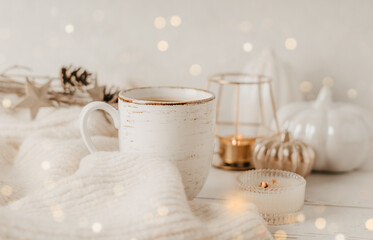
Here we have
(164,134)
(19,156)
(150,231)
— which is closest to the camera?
(150,231)

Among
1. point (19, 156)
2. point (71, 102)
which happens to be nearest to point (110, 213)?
point (19, 156)

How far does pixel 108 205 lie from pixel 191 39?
645mm

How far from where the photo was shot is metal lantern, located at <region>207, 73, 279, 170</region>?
32.3 inches

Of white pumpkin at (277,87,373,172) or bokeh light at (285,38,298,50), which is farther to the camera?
bokeh light at (285,38,298,50)

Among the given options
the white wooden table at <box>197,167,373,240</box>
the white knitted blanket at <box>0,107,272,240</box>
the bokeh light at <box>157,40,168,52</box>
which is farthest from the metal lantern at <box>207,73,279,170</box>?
the white knitted blanket at <box>0,107,272,240</box>

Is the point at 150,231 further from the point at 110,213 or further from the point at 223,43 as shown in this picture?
the point at 223,43

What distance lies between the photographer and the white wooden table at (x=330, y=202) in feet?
1.82

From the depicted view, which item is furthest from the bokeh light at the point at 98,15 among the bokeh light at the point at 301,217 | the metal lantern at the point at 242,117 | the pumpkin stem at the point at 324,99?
the bokeh light at the point at 301,217

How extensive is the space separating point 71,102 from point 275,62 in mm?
440

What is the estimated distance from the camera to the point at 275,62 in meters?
0.94

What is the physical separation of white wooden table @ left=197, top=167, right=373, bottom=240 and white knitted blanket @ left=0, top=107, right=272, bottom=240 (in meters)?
0.11

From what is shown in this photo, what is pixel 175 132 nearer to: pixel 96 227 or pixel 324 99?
pixel 96 227

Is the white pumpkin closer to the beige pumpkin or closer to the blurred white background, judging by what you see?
the beige pumpkin

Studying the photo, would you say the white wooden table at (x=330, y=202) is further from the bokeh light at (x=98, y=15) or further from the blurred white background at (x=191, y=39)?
the bokeh light at (x=98, y=15)
